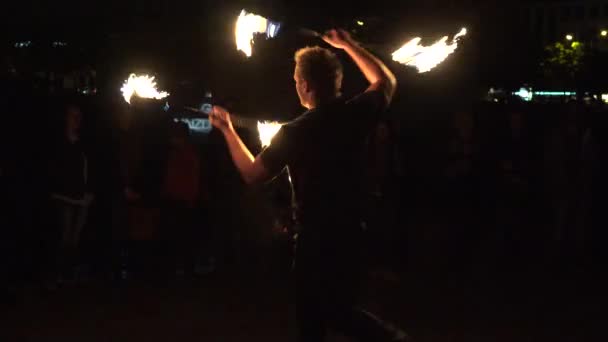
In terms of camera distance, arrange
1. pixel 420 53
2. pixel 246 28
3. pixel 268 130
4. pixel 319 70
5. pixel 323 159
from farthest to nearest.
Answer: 1. pixel 246 28
2. pixel 420 53
3. pixel 268 130
4. pixel 319 70
5. pixel 323 159

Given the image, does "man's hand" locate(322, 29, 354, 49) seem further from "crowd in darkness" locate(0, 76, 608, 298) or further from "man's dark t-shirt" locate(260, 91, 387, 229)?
"crowd in darkness" locate(0, 76, 608, 298)

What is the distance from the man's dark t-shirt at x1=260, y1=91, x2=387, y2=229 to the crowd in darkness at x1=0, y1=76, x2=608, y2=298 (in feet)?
10.8

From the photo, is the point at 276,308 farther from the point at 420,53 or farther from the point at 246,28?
the point at 420,53

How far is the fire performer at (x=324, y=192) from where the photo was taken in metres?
4.03

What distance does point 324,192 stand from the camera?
13.3 feet

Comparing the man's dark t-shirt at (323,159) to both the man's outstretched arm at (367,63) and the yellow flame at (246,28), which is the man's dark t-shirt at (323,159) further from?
the yellow flame at (246,28)

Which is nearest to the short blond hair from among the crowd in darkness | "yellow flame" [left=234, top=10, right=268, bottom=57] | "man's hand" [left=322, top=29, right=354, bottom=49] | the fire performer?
the fire performer

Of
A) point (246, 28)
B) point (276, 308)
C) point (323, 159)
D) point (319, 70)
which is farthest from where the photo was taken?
point (276, 308)

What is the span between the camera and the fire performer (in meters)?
4.03

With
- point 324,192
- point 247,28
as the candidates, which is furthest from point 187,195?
point 324,192

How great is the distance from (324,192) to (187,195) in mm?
4581

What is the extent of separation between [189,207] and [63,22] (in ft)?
7.27

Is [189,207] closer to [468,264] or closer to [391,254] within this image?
[391,254]

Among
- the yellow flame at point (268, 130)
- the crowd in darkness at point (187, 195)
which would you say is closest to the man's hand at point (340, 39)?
the yellow flame at point (268, 130)
